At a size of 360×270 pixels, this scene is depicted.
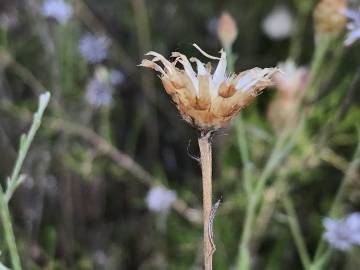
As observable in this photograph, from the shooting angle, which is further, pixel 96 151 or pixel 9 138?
pixel 9 138

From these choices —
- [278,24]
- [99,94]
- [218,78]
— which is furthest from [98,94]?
[218,78]

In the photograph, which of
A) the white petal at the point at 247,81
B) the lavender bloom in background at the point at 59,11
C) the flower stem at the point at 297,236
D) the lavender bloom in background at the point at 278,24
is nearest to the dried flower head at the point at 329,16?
the flower stem at the point at 297,236

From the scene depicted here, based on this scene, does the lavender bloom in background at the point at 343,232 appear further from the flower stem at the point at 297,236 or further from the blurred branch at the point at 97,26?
the blurred branch at the point at 97,26

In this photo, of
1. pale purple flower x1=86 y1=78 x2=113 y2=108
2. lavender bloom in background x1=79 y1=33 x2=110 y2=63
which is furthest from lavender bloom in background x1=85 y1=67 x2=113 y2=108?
lavender bloom in background x1=79 y1=33 x2=110 y2=63

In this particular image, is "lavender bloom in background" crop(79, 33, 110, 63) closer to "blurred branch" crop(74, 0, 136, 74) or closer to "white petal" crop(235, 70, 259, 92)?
"blurred branch" crop(74, 0, 136, 74)

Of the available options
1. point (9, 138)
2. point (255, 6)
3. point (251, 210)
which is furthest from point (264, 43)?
point (251, 210)

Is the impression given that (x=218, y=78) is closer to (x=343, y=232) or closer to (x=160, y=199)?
(x=343, y=232)

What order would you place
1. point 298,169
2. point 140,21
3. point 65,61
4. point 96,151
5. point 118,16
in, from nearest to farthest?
point 298,169
point 96,151
point 65,61
point 140,21
point 118,16

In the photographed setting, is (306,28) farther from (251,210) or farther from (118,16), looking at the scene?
(251,210)
